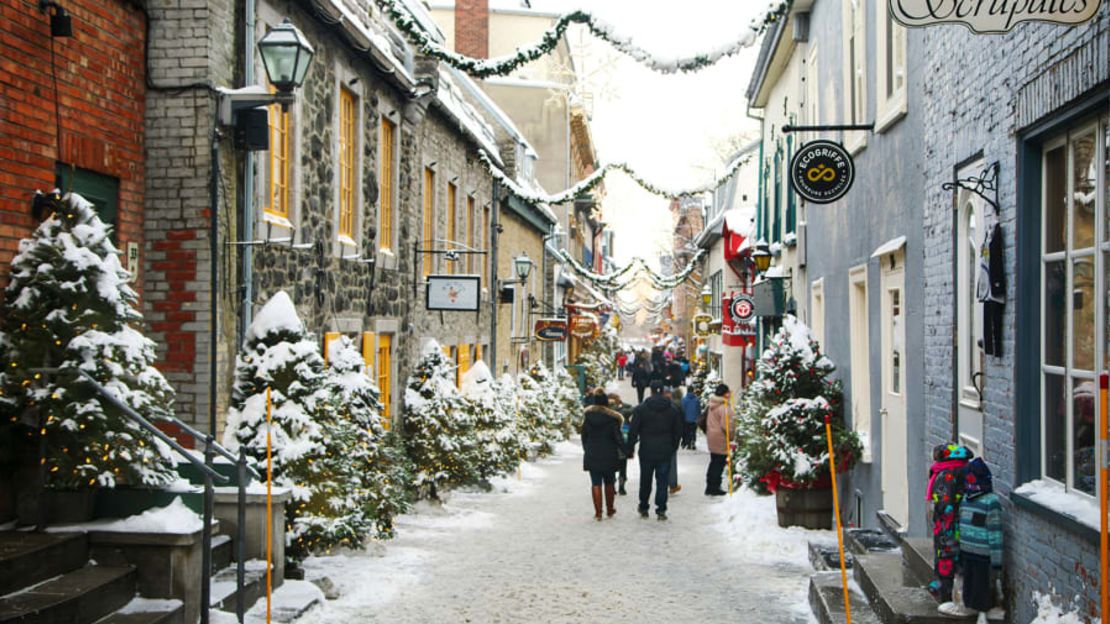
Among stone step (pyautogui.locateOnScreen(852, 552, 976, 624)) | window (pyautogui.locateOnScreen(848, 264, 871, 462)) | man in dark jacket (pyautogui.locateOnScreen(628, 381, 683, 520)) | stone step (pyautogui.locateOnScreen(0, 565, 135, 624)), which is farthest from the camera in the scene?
man in dark jacket (pyautogui.locateOnScreen(628, 381, 683, 520))

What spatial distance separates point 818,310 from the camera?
16.0 m

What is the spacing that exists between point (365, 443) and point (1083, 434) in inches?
274

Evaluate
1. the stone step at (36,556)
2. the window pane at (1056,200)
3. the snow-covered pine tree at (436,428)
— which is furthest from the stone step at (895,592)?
the snow-covered pine tree at (436,428)

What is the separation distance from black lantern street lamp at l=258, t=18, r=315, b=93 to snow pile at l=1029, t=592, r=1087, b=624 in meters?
6.08

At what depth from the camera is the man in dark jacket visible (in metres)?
14.4

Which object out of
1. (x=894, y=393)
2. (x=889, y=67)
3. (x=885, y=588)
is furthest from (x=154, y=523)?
(x=889, y=67)

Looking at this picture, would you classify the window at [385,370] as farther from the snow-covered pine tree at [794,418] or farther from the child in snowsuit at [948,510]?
the child in snowsuit at [948,510]

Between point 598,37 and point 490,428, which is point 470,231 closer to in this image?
point 490,428

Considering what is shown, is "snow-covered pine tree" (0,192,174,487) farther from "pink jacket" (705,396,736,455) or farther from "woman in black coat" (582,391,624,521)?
"pink jacket" (705,396,736,455)

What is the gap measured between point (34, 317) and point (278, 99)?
260 centimetres

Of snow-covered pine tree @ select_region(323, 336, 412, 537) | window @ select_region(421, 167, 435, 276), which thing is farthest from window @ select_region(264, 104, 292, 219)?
window @ select_region(421, 167, 435, 276)

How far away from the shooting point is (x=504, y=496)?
1681 cm

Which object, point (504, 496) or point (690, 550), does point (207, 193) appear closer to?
point (690, 550)

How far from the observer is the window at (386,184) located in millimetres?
15508
